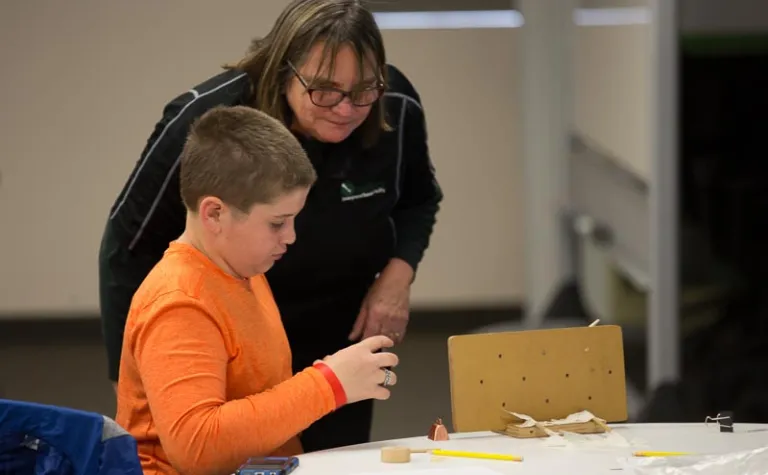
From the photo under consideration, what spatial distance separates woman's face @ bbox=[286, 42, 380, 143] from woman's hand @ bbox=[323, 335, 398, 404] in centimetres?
43

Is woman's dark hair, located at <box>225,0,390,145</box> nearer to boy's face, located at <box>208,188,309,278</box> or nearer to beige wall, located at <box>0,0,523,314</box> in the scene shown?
boy's face, located at <box>208,188,309,278</box>

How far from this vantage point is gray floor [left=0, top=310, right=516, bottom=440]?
173 inches

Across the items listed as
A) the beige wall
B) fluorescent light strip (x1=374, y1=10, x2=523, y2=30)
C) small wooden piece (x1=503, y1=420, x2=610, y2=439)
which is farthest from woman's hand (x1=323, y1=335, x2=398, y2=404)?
fluorescent light strip (x1=374, y1=10, x2=523, y2=30)

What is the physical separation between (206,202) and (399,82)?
648 millimetres

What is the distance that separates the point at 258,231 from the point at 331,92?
341 millimetres

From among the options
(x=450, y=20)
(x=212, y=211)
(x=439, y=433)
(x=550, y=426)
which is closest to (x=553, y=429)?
(x=550, y=426)

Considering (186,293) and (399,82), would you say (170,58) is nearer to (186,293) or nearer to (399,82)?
(399,82)

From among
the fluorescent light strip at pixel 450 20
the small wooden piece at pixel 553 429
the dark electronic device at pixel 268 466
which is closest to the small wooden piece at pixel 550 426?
the small wooden piece at pixel 553 429

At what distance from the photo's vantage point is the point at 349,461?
157 centimetres

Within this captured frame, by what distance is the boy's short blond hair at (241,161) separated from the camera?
158 centimetres

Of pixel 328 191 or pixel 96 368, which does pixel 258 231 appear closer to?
pixel 328 191

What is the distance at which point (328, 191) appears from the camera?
2.04m

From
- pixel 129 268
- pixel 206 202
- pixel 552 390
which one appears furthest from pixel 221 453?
pixel 129 268

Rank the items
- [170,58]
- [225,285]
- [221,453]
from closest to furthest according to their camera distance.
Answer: [221,453]
[225,285]
[170,58]
